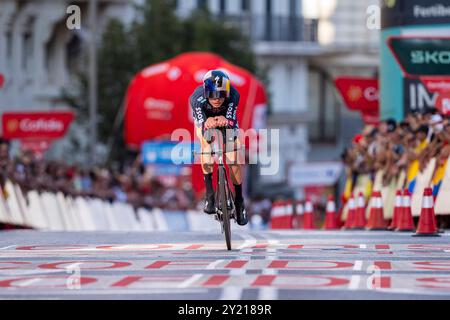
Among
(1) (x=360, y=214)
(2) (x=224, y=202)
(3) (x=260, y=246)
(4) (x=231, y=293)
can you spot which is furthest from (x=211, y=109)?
(1) (x=360, y=214)

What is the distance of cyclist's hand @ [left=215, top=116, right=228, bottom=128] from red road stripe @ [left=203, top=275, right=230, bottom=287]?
3865mm

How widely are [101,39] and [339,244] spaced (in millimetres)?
37414

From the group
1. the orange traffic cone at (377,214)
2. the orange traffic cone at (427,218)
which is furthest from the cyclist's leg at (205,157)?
the orange traffic cone at (377,214)

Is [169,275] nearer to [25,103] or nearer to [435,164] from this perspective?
[435,164]

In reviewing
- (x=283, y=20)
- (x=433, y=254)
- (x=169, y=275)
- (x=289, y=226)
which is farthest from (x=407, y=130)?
(x=283, y=20)

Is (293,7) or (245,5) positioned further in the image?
(293,7)

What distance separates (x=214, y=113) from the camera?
1842 cm

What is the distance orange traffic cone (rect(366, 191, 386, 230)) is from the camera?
2624 centimetres

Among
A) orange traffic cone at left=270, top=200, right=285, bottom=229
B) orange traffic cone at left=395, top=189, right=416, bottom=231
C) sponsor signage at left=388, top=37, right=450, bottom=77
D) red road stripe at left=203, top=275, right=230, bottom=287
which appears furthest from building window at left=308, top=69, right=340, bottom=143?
red road stripe at left=203, top=275, right=230, bottom=287

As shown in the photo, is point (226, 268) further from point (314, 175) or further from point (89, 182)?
point (314, 175)

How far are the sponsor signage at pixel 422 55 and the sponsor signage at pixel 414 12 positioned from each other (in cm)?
220

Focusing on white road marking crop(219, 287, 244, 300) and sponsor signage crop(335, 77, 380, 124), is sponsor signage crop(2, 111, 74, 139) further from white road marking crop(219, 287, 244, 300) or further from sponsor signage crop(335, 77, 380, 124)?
white road marking crop(219, 287, 244, 300)

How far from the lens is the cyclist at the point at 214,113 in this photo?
59.2 ft

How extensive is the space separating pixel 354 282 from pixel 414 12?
19.5 metres
